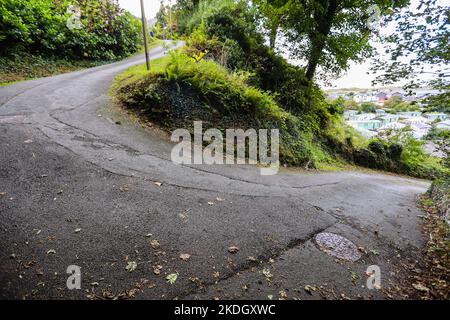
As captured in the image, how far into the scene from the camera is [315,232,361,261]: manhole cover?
13.1 feet

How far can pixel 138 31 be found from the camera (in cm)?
1973

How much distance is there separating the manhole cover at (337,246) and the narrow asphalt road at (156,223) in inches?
5.9

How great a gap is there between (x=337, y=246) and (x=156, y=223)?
3229 mm

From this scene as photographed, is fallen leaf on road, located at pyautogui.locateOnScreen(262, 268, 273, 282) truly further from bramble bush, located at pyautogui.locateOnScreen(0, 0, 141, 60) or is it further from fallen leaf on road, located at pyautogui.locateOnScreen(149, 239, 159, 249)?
bramble bush, located at pyautogui.locateOnScreen(0, 0, 141, 60)

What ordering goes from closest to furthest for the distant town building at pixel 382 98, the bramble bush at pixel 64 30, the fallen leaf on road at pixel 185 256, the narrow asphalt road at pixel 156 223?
the narrow asphalt road at pixel 156 223
the fallen leaf on road at pixel 185 256
the bramble bush at pixel 64 30
the distant town building at pixel 382 98

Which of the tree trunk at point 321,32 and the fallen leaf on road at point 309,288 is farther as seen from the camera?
the tree trunk at point 321,32

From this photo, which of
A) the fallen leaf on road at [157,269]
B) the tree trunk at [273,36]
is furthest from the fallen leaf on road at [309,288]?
the tree trunk at [273,36]

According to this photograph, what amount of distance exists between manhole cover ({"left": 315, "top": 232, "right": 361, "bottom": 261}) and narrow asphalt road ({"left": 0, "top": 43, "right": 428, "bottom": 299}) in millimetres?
151

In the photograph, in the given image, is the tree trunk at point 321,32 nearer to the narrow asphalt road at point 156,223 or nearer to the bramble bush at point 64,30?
the narrow asphalt road at point 156,223

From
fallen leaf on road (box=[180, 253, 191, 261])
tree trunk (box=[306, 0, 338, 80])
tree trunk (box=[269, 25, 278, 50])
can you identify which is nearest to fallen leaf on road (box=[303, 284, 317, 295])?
fallen leaf on road (box=[180, 253, 191, 261])

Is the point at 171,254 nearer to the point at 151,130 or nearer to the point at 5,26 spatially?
the point at 151,130

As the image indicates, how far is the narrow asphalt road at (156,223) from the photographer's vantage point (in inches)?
113
